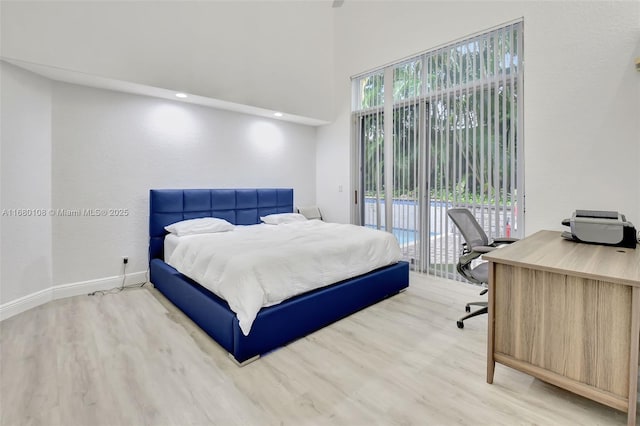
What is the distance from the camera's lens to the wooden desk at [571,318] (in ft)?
4.95

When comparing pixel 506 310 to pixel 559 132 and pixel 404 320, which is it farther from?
pixel 559 132

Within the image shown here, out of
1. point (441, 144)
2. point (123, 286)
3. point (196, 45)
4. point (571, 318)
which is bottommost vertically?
point (123, 286)

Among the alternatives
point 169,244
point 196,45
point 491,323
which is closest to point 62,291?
point 169,244

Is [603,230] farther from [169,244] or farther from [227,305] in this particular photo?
[169,244]

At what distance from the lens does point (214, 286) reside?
240cm

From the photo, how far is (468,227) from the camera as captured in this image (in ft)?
9.30

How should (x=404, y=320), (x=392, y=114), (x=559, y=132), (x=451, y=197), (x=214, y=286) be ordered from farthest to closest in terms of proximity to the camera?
(x=392, y=114) < (x=451, y=197) < (x=559, y=132) < (x=404, y=320) < (x=214, y=286)

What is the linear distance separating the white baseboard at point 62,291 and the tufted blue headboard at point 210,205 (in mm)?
353

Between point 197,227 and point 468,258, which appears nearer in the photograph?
point 468,258

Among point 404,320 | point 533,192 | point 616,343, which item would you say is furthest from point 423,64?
point 616,343

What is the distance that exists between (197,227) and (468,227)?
2963mm

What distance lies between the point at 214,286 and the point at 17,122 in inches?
99.7

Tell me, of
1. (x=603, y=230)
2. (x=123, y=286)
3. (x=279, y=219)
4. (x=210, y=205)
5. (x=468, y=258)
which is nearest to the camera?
(x=603, y=230)

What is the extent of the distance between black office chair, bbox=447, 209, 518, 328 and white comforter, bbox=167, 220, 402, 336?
0.82 m
